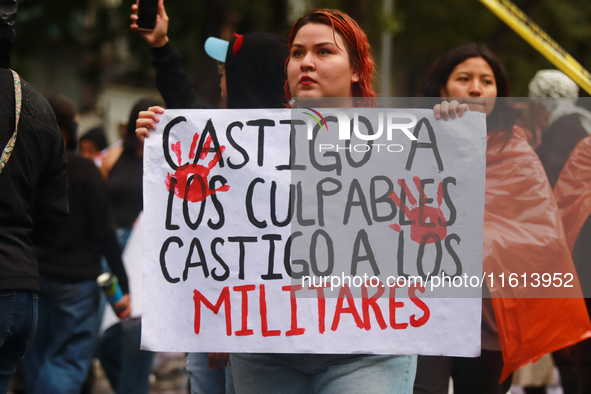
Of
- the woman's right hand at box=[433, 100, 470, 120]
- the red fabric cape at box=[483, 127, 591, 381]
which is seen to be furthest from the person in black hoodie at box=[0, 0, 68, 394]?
the red fabric cape at box=[483, 127, 591, 381]

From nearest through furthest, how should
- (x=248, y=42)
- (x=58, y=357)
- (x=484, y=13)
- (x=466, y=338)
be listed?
(x=466, y=338), (x=248, y=42), (x=58, y=357), (x=484, y=13)

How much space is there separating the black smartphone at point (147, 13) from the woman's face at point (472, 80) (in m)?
1.31

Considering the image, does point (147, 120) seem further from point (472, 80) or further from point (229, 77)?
point (472, 80)

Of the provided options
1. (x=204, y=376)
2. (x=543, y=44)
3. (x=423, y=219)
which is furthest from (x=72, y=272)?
(x=543, y=44)

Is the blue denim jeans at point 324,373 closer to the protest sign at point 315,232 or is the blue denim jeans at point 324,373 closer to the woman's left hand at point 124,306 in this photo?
the protest sign at point 315,232

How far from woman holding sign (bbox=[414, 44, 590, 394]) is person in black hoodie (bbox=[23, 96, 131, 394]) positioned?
1.98 m

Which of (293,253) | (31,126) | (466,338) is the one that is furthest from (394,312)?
(31,126)

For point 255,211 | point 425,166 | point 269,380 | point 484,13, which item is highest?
point 484,13

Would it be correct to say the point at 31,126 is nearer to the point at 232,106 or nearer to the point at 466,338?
the point at 232,106

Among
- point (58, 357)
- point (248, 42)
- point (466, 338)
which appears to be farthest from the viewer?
point (58, 357)

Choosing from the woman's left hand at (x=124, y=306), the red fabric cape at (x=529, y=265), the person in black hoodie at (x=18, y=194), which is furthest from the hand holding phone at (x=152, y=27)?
the woman's left hand at (x=124, y=306)

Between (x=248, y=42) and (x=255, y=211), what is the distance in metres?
0.73

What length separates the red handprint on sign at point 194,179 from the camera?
7.16 feet

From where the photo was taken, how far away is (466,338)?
2.09 m
